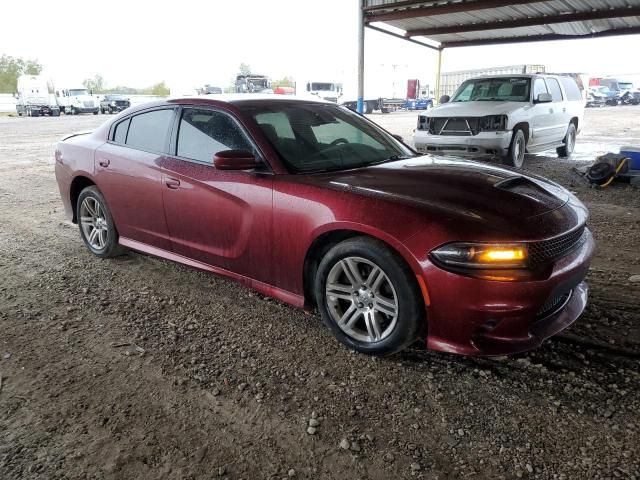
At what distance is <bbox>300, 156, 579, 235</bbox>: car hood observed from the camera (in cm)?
261

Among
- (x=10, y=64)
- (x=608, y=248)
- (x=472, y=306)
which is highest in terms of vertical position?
(x=10, y=64)

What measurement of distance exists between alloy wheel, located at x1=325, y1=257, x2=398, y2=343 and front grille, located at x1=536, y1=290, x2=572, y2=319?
0.75 metres

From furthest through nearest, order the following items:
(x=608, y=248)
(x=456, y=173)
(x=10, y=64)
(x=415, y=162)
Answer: (x=10, y=64) < (x=608, y=248) < (x=415, y=162) < (x=456, y=173)

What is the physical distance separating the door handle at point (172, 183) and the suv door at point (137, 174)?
0.09 meters

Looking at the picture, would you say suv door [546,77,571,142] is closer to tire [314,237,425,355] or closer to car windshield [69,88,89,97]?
tire [314,237,425,355]

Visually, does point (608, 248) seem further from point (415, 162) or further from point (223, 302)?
point (223, 302)

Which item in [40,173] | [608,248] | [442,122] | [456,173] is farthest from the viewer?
[40,173]

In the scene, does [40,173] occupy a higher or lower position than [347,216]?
lower

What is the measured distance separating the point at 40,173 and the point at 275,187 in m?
8.64

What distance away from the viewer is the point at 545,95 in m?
9.41

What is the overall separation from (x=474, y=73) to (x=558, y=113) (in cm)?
2481

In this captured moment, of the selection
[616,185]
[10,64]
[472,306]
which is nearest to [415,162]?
[472,306]

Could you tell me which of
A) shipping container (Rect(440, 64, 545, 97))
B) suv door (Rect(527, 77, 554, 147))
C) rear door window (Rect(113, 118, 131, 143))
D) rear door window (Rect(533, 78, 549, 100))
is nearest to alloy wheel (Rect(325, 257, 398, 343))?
rear door window (Rect(113, 118, 131, 143))

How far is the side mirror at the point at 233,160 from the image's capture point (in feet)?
10.2
